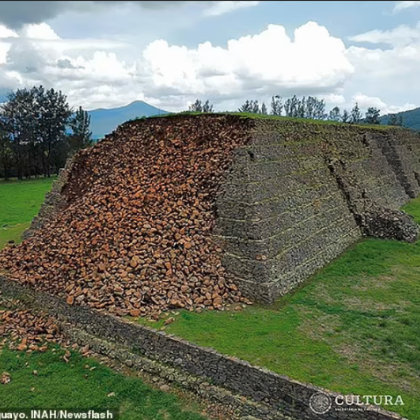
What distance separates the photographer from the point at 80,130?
2448 inches

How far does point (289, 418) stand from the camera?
7.30 metres

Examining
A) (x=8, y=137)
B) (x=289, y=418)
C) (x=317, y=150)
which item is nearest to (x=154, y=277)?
(x=289, y=418)

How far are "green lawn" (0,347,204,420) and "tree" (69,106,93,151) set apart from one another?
51.5 metres

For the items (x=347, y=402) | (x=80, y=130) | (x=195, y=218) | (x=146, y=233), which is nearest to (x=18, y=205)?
(x=146, y=233)

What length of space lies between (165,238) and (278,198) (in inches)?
144

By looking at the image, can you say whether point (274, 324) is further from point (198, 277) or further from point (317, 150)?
point (317, 150)

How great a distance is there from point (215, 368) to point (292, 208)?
6.38 meters

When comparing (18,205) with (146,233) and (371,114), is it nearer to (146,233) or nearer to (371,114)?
(146,233)

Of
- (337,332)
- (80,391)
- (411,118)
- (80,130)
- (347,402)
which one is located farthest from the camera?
(411,118)

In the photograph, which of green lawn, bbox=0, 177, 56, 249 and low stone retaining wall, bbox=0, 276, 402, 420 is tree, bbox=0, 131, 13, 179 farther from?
low stone retaining wall, bbox=0, 276, 402, 420

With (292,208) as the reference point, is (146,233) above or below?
below

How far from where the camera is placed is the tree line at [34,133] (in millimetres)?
50438

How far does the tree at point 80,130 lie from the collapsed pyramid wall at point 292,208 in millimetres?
45502

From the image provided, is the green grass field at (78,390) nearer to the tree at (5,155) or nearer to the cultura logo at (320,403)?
the cultura logo at (320,403)
